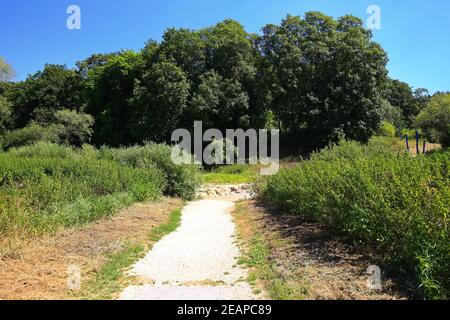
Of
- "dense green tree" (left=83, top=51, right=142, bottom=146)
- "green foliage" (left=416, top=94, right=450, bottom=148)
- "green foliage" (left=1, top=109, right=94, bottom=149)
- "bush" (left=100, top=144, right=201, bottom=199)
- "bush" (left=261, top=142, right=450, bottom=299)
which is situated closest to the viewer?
"bush" (left=261, top=142, right=450, bottom=299)

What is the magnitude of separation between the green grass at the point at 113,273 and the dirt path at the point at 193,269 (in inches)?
7.7

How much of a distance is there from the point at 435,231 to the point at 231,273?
11.4 ft

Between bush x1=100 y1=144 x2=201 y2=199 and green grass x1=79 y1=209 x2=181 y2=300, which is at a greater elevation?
bush x1=100 y1=144 x2=201 y2=199

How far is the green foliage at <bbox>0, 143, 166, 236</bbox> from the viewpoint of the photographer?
368 inches

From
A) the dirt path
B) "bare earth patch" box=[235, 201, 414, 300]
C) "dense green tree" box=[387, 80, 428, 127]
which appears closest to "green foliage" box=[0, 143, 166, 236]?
the dirt path

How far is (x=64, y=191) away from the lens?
12562mm

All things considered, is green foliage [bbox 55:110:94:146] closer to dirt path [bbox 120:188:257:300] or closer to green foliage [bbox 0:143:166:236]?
green foliage [bbox 0:143:166:236]

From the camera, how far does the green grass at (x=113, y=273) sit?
20.5 ft

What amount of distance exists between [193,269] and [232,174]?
26.0 m

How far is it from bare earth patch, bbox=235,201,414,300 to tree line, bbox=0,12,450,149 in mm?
28044

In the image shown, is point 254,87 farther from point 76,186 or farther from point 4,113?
point 4,113

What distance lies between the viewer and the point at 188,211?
57.4 ft
